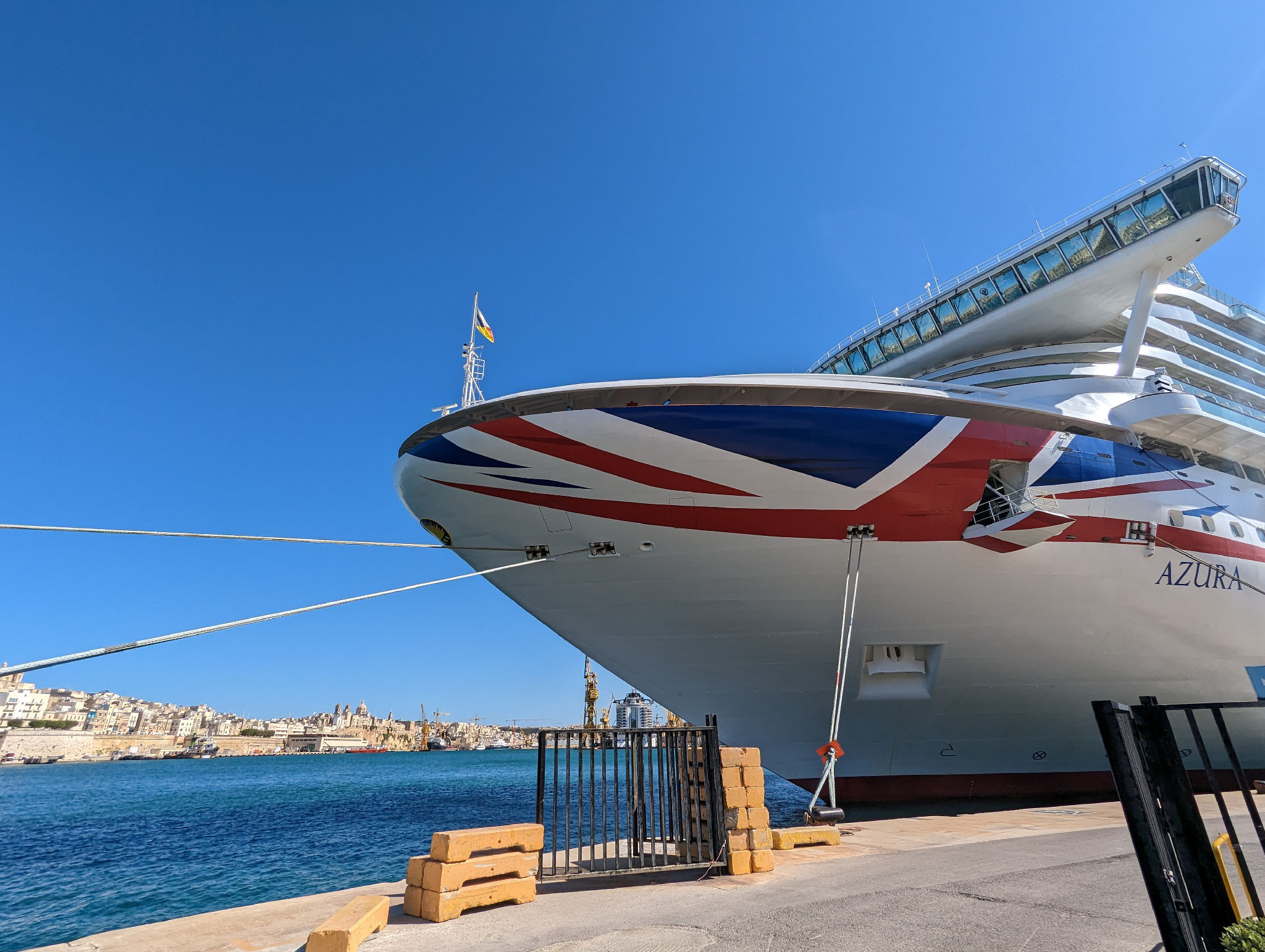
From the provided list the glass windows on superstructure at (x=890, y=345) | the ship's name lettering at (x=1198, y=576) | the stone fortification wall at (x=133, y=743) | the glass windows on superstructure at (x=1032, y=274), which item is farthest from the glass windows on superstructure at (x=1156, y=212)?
the stone fortification wall at (x=133, y=743)

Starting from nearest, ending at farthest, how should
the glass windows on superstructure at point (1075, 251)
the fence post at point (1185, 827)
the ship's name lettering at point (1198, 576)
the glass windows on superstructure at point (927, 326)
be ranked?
the fence post at point (1185, 827) < the ship's name lettering at point (1198, 576) < the glass windows on superstructure at point (1075, 251) < the glass windows on superstructure at point (927, 326)

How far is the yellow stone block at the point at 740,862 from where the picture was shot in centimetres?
759

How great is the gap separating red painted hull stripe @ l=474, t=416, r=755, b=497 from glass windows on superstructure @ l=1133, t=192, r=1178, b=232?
13741 mm

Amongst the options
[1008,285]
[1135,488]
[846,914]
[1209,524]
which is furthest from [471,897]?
[1008,285]

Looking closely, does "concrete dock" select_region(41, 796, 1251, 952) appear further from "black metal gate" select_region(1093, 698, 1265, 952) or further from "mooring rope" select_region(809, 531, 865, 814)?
"mooring rope" select_region(809, 531, 865, 814)

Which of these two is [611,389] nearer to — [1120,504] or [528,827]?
[528,827]

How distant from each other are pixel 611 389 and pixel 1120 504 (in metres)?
10.1

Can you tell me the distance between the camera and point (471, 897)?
6.10 metres

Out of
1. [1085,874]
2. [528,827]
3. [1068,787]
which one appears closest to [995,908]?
[1085,874]

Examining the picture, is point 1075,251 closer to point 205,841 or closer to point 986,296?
point 986,296

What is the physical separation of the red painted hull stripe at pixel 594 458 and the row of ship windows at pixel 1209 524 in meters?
9.32

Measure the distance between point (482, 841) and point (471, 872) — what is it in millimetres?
294

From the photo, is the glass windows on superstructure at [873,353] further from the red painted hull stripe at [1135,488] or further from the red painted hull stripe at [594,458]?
the red painted hull stripe at [594,458]

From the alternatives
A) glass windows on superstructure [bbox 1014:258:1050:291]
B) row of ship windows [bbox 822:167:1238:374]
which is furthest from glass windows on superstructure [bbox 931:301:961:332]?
glass windows on superstructure [bbox 1014:258:1050:291]
